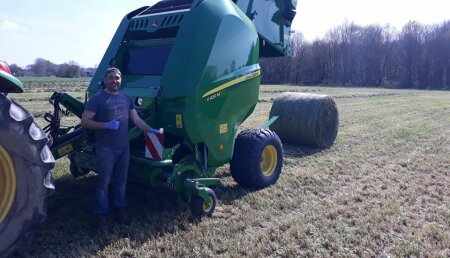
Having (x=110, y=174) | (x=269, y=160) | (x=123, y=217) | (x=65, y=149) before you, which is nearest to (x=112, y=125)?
(x=110, y=174)

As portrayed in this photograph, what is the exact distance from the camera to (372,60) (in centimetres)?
5597

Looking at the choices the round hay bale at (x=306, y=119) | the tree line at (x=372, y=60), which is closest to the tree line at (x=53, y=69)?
the tree line at (x=372, y=60)

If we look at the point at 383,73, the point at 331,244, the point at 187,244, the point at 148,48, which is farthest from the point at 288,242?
the point at 383,73

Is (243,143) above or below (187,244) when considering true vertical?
above

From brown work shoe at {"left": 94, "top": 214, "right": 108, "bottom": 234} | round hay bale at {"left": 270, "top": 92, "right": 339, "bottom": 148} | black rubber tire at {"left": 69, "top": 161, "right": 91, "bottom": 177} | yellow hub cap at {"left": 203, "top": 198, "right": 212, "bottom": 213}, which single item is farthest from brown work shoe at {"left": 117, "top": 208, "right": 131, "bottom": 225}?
round hay bale at {"left": 270, "top": 92, "right": 339, "bottom": 148}

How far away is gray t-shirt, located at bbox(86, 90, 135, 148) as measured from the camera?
3.88 meters

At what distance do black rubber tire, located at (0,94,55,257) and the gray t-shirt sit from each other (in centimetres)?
87

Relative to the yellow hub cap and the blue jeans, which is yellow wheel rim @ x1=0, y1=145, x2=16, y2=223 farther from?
the yellow hub cap

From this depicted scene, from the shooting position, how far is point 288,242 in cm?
384

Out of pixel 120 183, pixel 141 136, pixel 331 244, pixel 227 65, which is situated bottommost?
pixel 331 244

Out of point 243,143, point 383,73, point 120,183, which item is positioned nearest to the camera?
point 120,183

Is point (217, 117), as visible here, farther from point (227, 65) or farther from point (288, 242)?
point (288, 242)

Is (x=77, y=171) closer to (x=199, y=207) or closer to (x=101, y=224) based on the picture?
(x=101, y=224)

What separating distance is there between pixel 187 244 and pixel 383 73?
56.0 m
